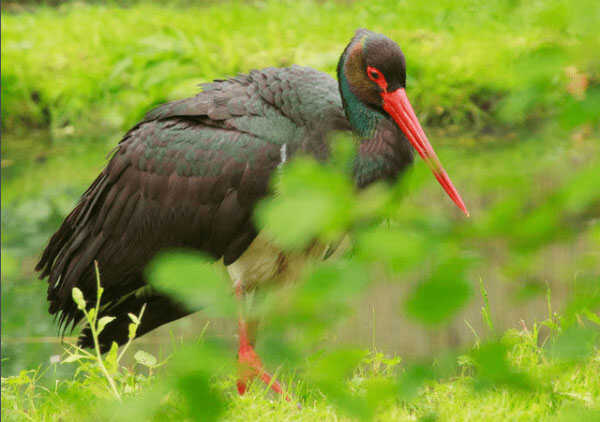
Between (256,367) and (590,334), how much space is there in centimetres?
28

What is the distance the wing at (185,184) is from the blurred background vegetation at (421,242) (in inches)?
12.6

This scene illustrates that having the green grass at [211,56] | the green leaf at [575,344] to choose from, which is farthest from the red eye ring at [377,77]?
the green grass at [211,56]

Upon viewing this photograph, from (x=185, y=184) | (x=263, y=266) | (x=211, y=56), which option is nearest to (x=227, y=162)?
(x=185, y=184)

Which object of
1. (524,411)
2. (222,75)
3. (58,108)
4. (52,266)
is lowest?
(58,108)

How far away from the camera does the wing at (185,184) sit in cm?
263

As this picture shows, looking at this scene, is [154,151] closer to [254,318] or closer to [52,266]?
[52,266]

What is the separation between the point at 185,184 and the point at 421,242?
2.12 metres

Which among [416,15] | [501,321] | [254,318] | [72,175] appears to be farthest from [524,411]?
[416,15]

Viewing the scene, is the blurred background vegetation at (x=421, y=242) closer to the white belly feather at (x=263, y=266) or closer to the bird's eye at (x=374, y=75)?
the white belly feather at (x=263, y=266)

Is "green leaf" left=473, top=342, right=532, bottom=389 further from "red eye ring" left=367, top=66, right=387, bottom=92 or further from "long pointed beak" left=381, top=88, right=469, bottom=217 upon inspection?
"red eye ring" left=367, top=66, right=387, bottom=92

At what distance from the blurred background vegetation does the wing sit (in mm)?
320

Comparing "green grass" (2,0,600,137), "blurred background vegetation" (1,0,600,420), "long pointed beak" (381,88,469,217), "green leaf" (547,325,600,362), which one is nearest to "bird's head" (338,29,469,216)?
"long pointed beak" (381,88,469,217)

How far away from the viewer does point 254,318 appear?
2.54 ft

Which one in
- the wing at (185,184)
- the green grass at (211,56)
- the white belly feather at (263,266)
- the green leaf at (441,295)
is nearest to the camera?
the green leaf at (441,295)
